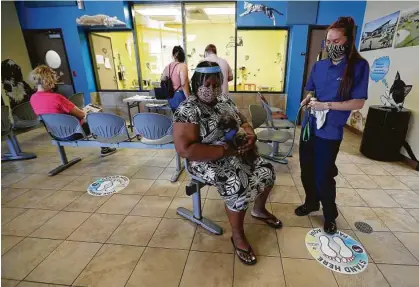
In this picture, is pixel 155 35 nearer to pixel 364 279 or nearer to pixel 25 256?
pixel 25 256

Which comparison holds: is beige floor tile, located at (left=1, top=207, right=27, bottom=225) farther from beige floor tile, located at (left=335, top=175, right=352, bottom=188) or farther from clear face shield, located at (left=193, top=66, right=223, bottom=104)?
beige floor tile, located at (left=335, top=175, right=352, bottom=188)

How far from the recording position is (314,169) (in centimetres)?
176

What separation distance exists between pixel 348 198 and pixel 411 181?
0.94m

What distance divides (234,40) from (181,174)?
3368 mm

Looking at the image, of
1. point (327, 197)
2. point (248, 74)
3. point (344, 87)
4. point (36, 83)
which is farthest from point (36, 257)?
point (248, 74)

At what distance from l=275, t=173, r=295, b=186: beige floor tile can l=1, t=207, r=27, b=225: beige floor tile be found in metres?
2.54

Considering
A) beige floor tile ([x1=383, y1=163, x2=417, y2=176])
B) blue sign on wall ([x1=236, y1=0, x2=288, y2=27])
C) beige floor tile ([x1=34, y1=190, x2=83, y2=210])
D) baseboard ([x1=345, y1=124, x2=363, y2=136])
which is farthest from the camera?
blue sign on wall ([x1=236, y1=0, x2=288, y2=27])

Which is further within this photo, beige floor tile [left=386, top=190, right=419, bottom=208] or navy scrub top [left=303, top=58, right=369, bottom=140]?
beige floor tile [left=386, top=190, right=419, bottom=208]

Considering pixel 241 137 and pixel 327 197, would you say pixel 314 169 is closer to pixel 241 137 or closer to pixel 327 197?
pixel 327 197

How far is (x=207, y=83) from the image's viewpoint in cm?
141

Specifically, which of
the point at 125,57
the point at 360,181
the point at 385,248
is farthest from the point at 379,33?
the point at 125,57

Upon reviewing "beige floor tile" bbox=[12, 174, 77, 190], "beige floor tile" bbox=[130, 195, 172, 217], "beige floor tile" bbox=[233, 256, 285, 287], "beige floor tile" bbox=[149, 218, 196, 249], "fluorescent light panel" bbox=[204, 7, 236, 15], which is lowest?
"beige floor tile" bbox=[233, 256, 285, 287]

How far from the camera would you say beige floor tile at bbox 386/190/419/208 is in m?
2.08

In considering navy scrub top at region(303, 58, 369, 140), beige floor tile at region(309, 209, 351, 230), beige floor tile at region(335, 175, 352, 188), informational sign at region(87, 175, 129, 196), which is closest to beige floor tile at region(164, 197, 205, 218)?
informational sign at region(87, 175, 129, 196)
